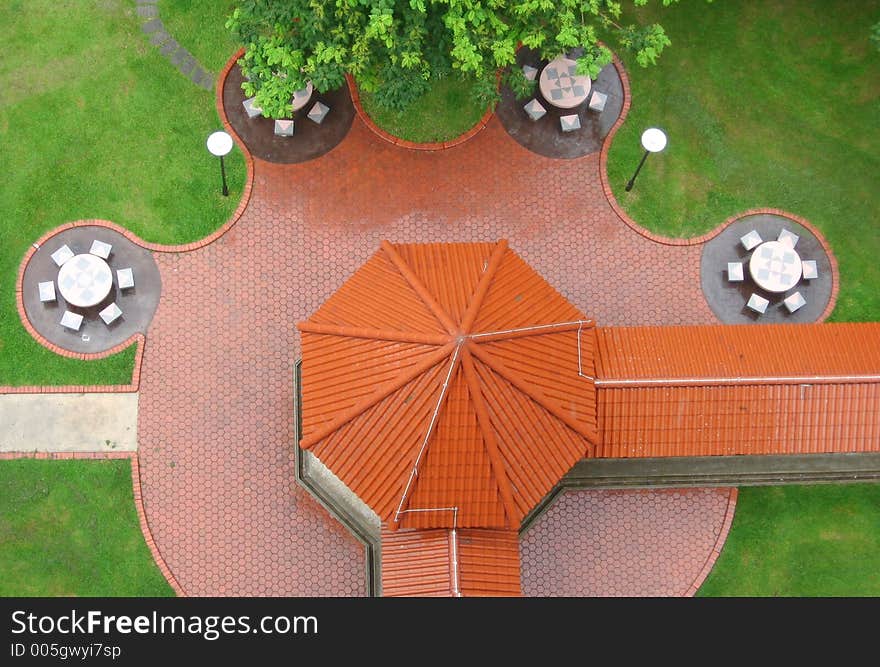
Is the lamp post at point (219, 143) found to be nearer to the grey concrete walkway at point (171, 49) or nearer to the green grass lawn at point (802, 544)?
the grey concrete walkway at point (171, 49)

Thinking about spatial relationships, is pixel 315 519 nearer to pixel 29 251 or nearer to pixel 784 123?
pixel 29 251

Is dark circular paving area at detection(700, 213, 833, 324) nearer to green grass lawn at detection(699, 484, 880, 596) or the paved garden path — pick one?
the paved garden path

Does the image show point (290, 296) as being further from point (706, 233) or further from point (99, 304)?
point (706, 233)

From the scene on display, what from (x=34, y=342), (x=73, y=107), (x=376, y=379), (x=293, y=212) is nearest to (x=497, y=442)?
(x=376, y=379)

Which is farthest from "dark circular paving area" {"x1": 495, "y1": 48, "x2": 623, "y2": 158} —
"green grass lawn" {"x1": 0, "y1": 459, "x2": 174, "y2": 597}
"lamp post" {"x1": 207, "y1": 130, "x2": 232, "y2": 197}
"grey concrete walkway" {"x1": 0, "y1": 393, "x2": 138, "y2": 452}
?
"green grass lawn" {"x1": 0, "y1": 459, "x2": 174, "y2": 597}

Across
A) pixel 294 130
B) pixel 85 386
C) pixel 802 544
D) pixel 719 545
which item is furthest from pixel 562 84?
pixel 85 386

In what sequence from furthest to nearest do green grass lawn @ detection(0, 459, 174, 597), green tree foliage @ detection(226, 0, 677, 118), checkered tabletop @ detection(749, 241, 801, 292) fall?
1. checkered tabletop @ detection(749, 241, 801, 292)
2. green grass lawn @ detection(0, 459, 174, 597)
3. green tree foliage @ detection(226, 0, 677, 118)
